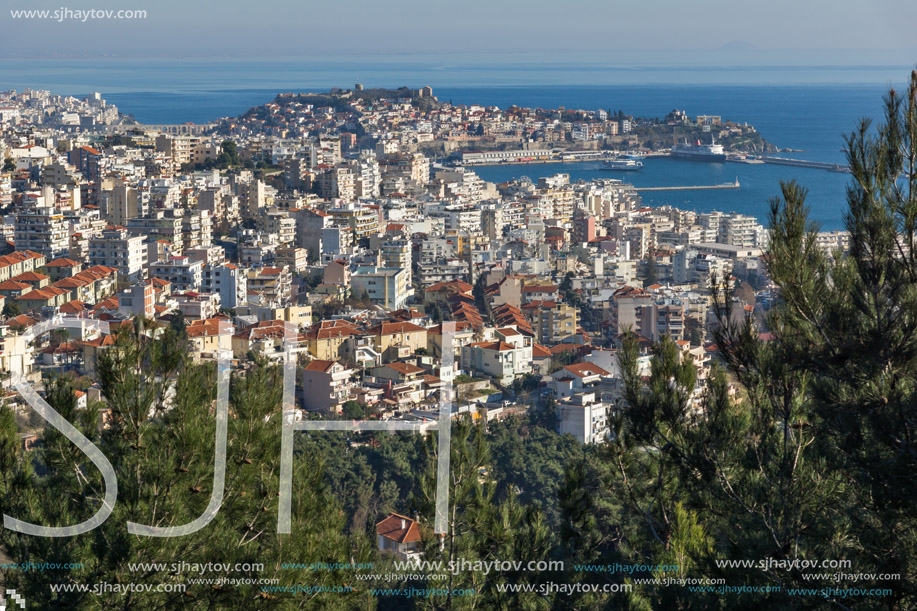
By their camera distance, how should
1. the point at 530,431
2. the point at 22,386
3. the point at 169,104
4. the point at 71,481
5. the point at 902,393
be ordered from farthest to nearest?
the point at 169,104 < the point at 530,431 < the point at 22,386 < the point at 71,481 < the point at 902,393

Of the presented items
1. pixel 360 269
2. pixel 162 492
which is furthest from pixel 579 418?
pixel 162 492

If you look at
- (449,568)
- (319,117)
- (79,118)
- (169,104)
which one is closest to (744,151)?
(319,117)

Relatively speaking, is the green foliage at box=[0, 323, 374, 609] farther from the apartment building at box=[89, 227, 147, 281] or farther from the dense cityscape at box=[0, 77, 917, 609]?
the apartment building at box=[89, 227, 147, 281]

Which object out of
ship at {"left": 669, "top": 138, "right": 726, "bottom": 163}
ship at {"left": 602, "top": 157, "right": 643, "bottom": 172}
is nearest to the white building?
ship at {"left": 602, "top": 157, "right": 643, "bottom": 172}

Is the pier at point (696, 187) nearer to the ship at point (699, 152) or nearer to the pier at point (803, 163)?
the pier at point (803, 163)

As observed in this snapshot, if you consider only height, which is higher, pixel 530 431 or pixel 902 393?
pixel 902 393

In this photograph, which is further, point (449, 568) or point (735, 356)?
point (449, 568)

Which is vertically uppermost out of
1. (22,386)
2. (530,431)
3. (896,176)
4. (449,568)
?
(896,176)

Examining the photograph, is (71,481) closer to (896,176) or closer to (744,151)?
(896,176)

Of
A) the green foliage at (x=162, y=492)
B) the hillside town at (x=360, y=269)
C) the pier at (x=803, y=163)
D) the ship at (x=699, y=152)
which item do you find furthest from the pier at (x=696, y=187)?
the green foliage at (x=162, y=492)
